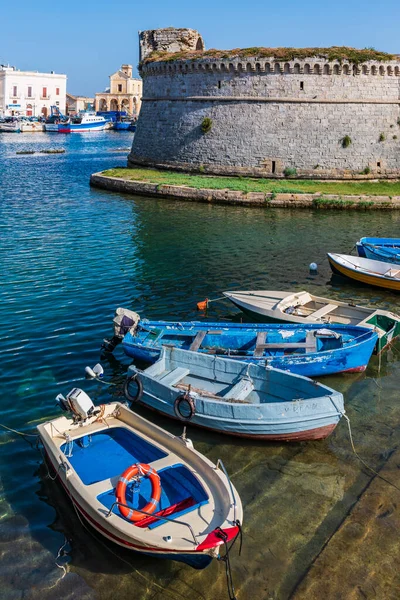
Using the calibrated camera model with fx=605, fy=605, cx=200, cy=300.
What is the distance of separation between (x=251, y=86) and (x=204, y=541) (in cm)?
2658

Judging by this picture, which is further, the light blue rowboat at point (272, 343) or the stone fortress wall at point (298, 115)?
the stone fortress wall at point (298, 115)

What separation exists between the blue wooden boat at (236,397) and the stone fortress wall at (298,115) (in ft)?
69.0

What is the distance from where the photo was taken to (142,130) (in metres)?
34.3

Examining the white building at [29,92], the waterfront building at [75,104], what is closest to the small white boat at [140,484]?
the white building at [29,92]

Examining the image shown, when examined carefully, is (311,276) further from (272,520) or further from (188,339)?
(272,520)

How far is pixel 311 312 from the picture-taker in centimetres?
1282

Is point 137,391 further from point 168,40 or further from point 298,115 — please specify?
point 168,40

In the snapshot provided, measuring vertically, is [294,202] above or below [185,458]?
above

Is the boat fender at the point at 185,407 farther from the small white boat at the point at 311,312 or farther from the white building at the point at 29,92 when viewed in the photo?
the white building at the point at 29,92

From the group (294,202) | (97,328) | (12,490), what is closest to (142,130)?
(294,202)

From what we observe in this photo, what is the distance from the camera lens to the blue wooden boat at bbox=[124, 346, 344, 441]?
8172 millimetres

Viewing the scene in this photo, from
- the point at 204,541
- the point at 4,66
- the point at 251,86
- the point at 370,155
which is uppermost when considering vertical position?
the point at 4,66

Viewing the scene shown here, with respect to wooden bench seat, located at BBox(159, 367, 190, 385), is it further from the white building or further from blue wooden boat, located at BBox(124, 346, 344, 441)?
the white building

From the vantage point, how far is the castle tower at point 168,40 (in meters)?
33.6
